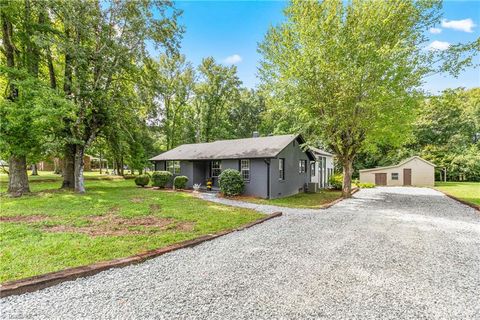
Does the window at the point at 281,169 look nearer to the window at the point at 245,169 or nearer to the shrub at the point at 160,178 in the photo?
the window at the point at 245,169

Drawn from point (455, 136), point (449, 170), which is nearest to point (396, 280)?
point (449, 170)

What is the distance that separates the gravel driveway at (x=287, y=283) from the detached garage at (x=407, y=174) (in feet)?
73.8

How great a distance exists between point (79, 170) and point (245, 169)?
9853mm

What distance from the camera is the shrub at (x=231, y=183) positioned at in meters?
13.5

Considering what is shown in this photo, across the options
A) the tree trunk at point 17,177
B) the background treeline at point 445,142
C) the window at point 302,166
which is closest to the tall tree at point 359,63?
the window at point 302,166

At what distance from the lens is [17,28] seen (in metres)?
12.5

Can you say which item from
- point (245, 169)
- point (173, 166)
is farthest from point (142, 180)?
point (245, 169)

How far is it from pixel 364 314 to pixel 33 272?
4979 millimetres

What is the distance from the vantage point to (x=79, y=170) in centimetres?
1412

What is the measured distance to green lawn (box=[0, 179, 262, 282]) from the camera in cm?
439

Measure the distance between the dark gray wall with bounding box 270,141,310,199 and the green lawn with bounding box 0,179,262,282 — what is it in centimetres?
502

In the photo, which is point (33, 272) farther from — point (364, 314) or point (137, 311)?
point (364, 314)

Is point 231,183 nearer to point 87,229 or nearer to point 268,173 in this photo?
point 268,173

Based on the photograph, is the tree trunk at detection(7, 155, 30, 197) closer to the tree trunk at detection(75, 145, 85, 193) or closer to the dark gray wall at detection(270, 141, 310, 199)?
the tree trunk at detection(75, 145, 85, 193)
